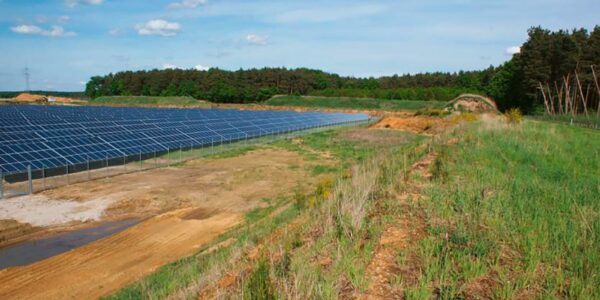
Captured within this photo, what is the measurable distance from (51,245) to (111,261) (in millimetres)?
3450

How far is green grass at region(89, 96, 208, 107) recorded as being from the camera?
110m

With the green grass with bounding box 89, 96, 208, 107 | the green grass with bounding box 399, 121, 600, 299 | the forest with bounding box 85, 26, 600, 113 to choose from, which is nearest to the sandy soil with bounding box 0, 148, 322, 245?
the green grass with bounding box 399, 121, 600, 299

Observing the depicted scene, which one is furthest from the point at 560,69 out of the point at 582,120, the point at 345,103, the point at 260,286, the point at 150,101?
the point at 150,101

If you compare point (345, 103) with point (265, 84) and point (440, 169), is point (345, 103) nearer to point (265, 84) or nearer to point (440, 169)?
point (265, 84)

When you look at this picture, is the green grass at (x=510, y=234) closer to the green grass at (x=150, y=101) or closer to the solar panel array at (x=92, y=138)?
the solar panel array at (x=92, y=138)

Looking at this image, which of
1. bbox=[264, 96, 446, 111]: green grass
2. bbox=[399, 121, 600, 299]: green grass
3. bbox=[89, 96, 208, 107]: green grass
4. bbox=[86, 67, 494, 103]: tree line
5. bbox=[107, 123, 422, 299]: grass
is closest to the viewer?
bbox=[399, 121, 600, 299]: green grass

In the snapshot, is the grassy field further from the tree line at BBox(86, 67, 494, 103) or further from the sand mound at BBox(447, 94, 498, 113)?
the tree line at BBox(86, 67, 494, 103)

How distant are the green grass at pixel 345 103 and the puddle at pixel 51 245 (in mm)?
94951

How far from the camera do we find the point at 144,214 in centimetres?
1852

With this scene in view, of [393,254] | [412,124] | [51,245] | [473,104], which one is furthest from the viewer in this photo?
[473,104]

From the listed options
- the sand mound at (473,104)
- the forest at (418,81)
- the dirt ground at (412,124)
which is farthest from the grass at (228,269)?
the sand mound at (473,104)

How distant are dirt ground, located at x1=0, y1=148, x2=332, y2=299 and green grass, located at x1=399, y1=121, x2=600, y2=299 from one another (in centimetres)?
774

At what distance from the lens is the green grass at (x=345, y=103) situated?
107312mm

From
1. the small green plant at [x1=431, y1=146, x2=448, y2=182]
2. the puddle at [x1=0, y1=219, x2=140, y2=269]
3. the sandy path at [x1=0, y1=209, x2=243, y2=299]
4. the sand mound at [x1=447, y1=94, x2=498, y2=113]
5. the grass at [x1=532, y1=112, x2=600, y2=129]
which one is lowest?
the puddle at [x1=0, y1=219, x2=140, y2=269]
